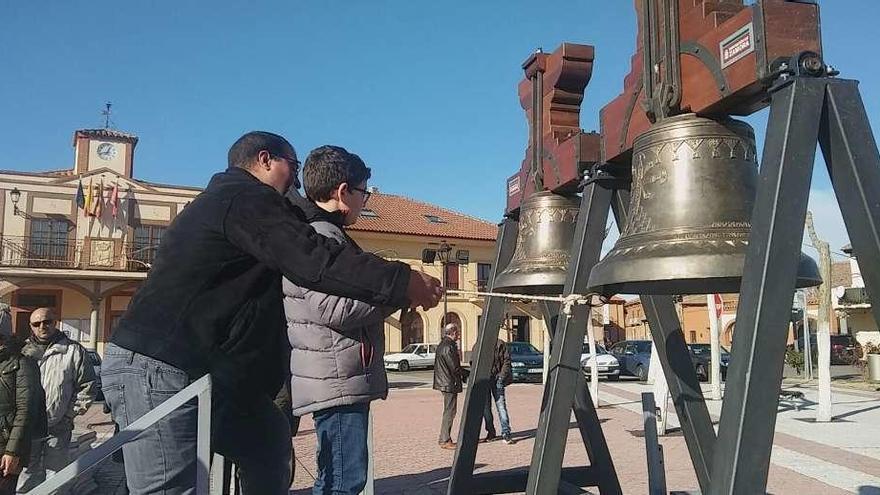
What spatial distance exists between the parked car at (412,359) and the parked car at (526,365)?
274 inches

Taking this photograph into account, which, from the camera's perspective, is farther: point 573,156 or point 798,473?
point 798,473

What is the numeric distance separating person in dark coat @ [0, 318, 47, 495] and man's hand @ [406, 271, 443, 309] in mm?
3720

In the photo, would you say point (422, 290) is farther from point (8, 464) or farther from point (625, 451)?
point (625, 451)

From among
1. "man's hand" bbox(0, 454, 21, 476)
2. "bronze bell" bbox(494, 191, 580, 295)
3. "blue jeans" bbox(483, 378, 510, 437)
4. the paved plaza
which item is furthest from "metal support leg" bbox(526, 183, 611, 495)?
"blue jeans" bbox(483, 378, 510, 437)

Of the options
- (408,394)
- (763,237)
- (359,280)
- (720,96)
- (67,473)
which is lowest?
(408,394)

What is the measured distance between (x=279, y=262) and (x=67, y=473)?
0.76 metres

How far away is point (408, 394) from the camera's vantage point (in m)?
18.8

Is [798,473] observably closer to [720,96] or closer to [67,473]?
[720,96]

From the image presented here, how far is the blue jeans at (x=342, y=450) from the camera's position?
2705 mm

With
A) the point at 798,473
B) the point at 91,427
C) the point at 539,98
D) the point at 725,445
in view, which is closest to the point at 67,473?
the point at 725,445

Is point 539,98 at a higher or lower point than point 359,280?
higher

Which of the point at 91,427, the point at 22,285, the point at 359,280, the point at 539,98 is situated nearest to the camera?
the point at 359,280

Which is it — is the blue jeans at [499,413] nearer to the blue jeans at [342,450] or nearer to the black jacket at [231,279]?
the blue jeans at [342,450]

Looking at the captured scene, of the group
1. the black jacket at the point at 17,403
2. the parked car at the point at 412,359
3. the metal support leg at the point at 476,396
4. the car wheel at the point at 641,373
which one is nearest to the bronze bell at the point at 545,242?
the metal support leg at the point at 476,396
